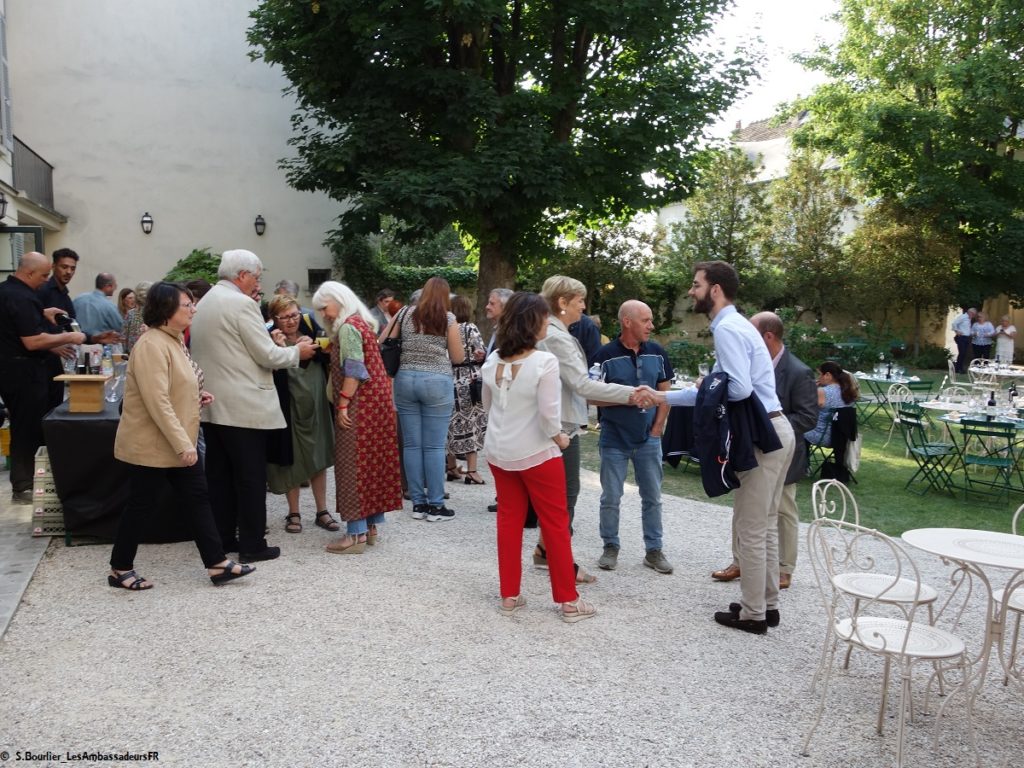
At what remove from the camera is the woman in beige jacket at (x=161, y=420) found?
4699 millimetres

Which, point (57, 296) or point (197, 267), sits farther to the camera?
point (197, 267)

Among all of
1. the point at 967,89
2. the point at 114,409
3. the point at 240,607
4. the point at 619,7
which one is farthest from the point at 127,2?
the point at 967,89

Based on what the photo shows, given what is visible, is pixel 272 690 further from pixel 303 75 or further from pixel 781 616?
pixel 303 75

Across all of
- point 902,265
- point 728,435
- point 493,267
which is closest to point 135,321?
point 728,435

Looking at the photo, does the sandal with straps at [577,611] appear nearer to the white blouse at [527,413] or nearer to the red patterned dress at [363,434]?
the white blouse at [527,413]

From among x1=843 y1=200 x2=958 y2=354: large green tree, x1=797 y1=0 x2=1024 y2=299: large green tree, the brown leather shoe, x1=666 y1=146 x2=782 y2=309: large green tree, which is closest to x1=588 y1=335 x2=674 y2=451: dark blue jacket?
the brown leather shoe

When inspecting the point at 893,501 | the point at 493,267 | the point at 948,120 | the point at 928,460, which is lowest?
the point at 893,501

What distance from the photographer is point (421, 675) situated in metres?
4.05

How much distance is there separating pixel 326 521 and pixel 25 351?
2.85m

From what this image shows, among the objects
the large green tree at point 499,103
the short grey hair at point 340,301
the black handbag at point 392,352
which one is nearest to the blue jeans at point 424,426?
the black handbag at point 392,352

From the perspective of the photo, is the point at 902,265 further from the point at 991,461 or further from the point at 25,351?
the point at 25,351

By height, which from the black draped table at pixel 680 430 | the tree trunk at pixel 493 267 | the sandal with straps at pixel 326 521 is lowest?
the sandal with straps at pixel 326 521

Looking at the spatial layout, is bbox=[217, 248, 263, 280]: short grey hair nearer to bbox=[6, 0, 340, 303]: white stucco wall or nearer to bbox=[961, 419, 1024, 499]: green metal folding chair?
bbox=[961, 419, 1024, 499]: green metal folding chair

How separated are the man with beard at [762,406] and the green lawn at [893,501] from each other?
3.22 meters
